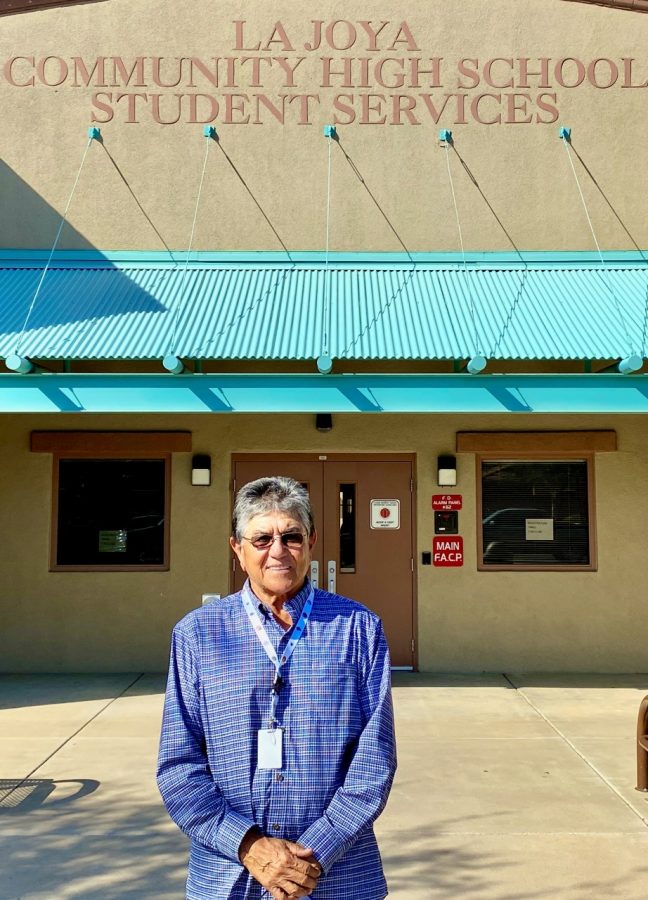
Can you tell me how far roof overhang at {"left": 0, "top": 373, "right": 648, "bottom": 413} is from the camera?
348 inches

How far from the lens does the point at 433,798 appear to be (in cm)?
638

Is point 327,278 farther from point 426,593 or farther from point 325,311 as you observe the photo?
point 426,593

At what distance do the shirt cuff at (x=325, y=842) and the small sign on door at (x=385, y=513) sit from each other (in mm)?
8591

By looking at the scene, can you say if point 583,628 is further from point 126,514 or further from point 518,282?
point 126,514

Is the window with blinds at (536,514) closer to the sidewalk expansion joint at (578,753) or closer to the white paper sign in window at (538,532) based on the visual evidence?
the white paper sign in window at (538,532)

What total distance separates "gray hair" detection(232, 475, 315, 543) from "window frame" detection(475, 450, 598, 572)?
27.4ft

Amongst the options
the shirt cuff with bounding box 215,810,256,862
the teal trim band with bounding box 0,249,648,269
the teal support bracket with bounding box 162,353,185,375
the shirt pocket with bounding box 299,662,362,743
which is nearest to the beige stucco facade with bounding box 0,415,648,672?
the teal trim band with bounding box 0,249,648,269

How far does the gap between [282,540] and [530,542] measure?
8.72m

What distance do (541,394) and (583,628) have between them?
3551mm

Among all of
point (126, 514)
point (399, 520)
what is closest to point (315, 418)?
point (399, 520)

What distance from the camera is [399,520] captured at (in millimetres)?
11195

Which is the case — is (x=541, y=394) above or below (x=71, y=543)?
above

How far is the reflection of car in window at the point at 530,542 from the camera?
1109cm

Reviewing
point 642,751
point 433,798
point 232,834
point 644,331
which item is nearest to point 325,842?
point 232,834
